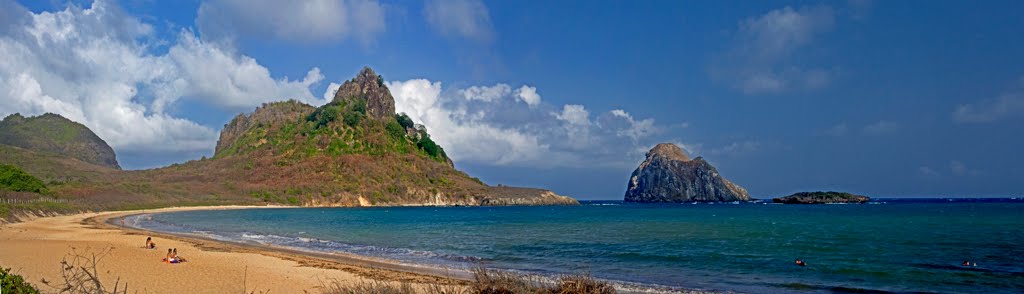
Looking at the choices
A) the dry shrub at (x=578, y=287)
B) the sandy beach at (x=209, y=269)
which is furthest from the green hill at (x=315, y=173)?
the dry shrub at (x=578, y=287)

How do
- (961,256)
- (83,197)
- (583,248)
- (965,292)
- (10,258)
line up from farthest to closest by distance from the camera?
1. (83,197)
2. (583,248)
3. (961,256)
4. (10,258)
5. (965,292)

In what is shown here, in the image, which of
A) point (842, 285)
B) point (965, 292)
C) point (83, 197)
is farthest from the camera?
point (83, 197)

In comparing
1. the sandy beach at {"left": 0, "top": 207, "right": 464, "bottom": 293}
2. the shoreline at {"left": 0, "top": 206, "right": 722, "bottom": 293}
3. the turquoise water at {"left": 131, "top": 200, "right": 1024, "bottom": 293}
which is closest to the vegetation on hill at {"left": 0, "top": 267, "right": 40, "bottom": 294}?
the sandy beach at {"left": 0, "top": 207, "right": 464, "bottom": 293}

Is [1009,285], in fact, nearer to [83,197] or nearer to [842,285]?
[842,285]

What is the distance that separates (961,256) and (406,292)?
92.4 feet

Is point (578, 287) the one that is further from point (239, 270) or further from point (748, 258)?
point (748, 258)

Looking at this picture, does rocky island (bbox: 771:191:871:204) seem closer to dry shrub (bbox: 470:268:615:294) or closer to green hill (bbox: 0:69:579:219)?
green hill (bbox: 0:69:579:219)

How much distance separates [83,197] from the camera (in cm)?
8625

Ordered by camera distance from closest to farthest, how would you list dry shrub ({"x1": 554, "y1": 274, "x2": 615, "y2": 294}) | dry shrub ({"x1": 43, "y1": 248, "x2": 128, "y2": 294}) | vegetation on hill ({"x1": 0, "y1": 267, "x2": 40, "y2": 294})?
dry shrub ({"x1": 43, "y1": 248, "x2": 128, "y2": 294}) < dry shrub ({"x1": 554, "y1": 274, "x2": 615, "y2": 294}) < vegetation on hill ({"x1": 0, "y1": 267, "x2": 40, "y2": 294})

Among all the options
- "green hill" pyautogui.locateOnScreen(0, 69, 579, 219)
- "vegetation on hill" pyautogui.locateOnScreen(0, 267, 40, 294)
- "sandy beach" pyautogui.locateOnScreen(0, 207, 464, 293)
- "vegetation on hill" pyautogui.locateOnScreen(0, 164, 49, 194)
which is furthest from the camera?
"green hill" pyautogui.locateOnScreen(0, 69, 579, 219)

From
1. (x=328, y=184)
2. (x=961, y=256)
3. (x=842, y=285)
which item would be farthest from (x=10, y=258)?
(x=328, y=184)

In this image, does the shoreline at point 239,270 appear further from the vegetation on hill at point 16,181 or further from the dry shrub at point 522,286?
the vegetation on hill at point 16,181

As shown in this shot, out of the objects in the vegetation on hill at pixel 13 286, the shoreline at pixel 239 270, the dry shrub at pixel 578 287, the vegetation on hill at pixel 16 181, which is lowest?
the shoreline at pixel 239 270

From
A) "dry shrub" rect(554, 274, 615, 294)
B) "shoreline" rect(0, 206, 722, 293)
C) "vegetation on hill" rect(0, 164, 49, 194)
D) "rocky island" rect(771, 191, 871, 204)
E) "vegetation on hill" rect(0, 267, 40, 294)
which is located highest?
"rocky island" rect(771, 191, 871, 204)
